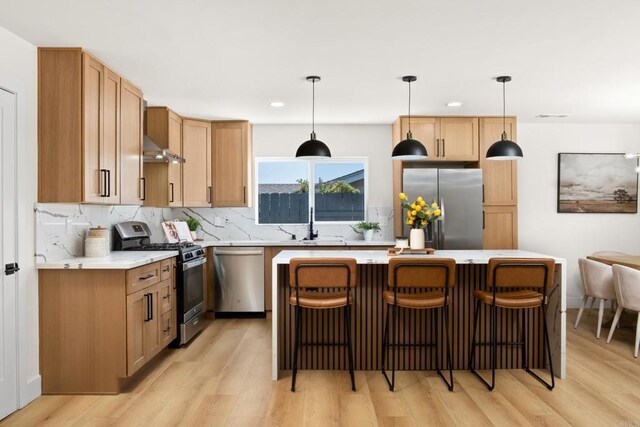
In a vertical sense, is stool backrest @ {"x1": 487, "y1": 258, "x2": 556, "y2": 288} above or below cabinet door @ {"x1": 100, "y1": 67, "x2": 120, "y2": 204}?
Result: below

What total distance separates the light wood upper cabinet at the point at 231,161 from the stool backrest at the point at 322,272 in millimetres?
2855

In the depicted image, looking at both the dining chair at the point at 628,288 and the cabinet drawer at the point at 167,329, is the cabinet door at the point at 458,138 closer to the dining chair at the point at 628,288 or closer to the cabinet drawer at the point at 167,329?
the dining chair at the point at 628,288

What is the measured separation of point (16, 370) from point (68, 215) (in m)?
1.19

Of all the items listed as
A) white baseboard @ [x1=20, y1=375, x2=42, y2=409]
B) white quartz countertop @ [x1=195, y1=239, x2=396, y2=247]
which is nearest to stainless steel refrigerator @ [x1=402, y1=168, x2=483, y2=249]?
white quartz countertop @ [x1=195, y1=239, x2=396, y2=247]

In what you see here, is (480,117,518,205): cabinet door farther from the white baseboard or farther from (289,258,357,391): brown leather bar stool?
the white baseboard

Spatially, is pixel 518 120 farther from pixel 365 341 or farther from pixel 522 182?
pixel 365 341

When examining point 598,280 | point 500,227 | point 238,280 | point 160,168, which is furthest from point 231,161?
point 598,280

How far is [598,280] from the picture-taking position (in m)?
4.67

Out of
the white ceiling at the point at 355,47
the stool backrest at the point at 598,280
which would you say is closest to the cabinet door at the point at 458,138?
the white ceiling at the point at 355,47

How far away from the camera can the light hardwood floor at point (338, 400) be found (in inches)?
113

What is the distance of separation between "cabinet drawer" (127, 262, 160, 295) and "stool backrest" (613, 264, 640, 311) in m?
4.05

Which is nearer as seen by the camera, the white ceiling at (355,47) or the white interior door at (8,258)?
the white ceiling at (355,47)

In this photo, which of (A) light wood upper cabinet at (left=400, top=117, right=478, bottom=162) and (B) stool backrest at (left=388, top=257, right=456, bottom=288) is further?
(A) light wood upper cabinet at (left=400, top=117, right=478, bottom=162)

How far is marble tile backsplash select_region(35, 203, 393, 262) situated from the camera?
11.9 feet
